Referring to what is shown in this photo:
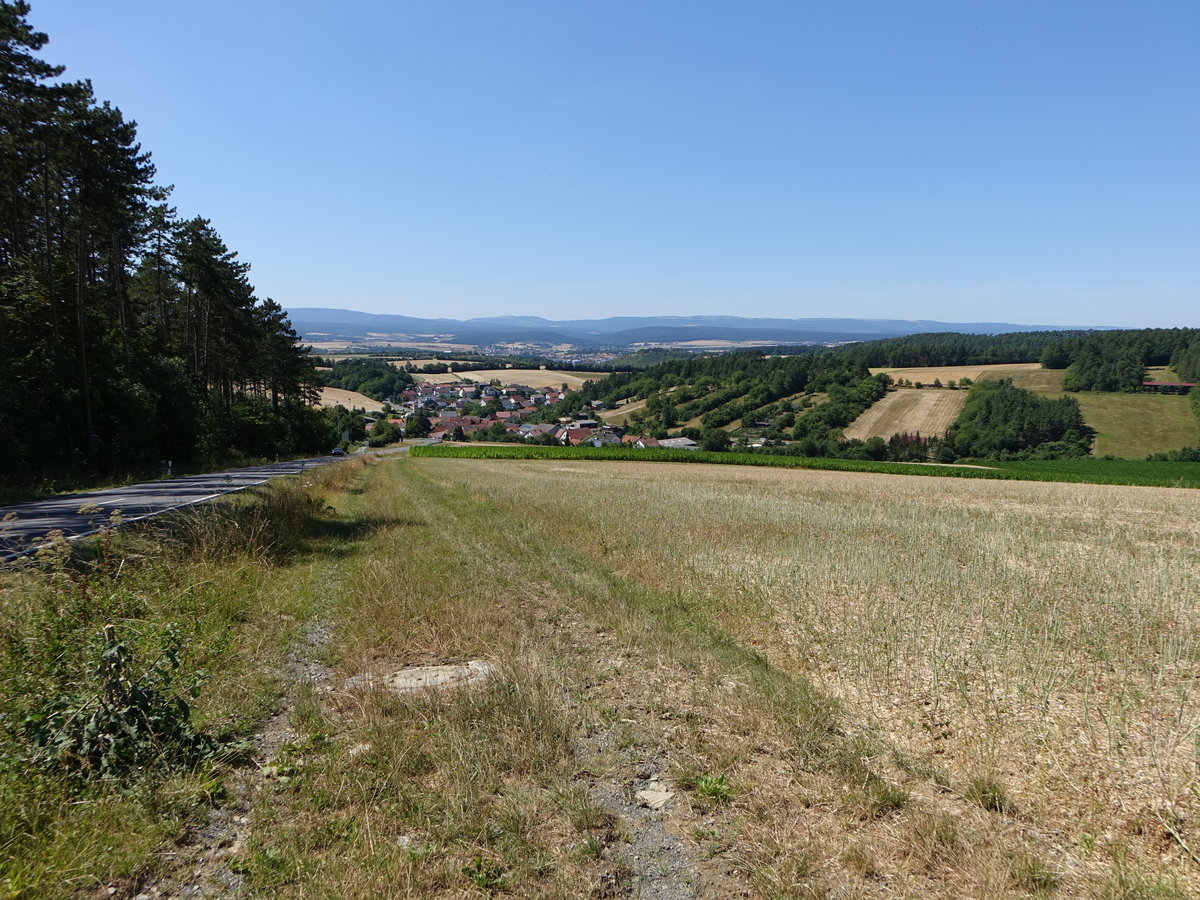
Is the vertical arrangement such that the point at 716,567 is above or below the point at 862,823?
below

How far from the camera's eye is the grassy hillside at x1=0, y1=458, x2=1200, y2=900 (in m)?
3.56

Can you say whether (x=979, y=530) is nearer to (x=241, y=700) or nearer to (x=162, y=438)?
(x=241, y=700)

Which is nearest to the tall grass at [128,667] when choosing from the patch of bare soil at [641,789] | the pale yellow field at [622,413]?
the patch of bare soil at [641,789]

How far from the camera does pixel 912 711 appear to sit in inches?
218

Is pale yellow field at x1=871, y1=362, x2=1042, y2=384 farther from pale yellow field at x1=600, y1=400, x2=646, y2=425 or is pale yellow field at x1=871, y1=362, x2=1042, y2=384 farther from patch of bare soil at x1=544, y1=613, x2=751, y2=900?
patch of bare soil at x1=544, y1=613, x2=751, y2=900

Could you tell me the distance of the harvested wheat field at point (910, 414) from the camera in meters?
85.0

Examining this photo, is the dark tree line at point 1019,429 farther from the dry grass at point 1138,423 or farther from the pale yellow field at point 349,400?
the pale yellow field at point 349,400

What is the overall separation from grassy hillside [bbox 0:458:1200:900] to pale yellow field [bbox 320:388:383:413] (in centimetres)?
13894

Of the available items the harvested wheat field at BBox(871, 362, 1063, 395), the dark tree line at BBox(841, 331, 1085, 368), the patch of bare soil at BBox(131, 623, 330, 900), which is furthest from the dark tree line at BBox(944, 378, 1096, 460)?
the patch of bare soil at BBox(131, 623, 330, 900)

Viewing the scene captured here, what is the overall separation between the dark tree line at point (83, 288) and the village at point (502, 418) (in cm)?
5173

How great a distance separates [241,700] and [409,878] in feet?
9.72

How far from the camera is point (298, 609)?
8.12m

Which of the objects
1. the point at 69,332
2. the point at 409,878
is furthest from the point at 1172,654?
the point at 69,332

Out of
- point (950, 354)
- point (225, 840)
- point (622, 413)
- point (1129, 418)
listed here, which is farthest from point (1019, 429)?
point (225, 840)
